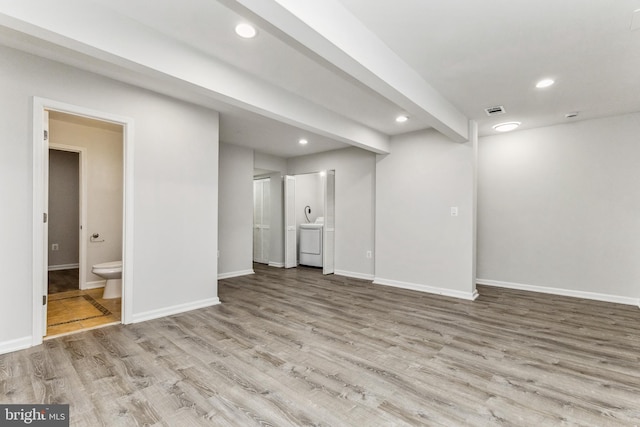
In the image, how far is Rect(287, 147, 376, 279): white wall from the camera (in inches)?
222

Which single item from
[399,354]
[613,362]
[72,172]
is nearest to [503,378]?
[399,354]

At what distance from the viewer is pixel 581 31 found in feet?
7.30

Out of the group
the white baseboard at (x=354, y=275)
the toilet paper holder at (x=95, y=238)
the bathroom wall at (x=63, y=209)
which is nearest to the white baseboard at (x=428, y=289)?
the white baseboard at (x=354, y=275)

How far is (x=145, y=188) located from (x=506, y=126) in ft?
16.2

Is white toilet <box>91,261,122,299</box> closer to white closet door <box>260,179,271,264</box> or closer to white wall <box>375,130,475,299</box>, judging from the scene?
white closet door <box>260,179,271,264</box>

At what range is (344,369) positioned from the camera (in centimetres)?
229

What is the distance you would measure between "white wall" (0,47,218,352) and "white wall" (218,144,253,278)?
69.0 inches

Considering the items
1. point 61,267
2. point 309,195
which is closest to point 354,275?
point 309,195

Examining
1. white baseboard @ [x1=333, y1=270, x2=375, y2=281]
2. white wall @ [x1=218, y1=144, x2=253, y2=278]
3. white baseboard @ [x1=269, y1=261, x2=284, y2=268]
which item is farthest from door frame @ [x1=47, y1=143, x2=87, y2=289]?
white baseboard @ [x1=333, y1=270, x2=375, y2=281]

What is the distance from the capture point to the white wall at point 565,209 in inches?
160

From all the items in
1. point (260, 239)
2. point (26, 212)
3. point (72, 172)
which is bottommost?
point (260, 239)

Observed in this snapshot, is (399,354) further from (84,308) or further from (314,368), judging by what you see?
(84,308)

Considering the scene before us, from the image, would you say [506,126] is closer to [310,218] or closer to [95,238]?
[310,218]

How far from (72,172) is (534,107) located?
8.31m
